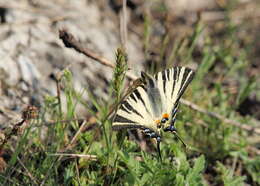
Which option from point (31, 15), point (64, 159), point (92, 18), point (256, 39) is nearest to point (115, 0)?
point (92, 18)

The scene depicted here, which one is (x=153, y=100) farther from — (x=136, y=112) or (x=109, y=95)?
(x=109, y=95)

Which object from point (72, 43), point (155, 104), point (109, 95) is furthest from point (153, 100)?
point (109, 95)

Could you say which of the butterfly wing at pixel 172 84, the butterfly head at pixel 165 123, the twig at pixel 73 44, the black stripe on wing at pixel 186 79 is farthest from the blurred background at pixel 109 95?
the black stripe on wing at pixel 186 79

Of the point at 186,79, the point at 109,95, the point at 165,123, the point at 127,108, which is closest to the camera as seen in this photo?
the point at 127,108

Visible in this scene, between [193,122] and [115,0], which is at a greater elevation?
[115,0]

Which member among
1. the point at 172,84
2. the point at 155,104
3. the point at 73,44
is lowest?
the point at 155,104

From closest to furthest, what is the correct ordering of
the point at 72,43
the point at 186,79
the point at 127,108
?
the point at 127,108 → the point at 186,79 → the point at 72,43

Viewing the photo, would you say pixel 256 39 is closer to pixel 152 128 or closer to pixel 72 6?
pixel 72 6

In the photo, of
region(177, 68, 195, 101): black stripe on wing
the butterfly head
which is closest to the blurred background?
the butterfly head
